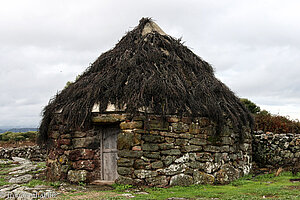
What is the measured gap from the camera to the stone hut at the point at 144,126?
8.13 m

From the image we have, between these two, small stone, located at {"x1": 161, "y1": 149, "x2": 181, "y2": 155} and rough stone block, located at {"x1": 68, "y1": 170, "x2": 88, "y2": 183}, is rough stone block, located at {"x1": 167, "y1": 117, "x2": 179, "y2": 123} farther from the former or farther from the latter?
rough stone block, located at {"x1": 68, "y1": 170, "x2": 88, "y2": 183}

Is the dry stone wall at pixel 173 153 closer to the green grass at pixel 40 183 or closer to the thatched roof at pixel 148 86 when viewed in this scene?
the thatched roof at pixel 148 86

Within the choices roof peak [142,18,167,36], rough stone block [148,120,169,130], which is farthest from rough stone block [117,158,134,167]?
roof peak [142,18,167,36]

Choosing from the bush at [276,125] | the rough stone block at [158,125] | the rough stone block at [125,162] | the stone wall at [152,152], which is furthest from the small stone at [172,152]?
the bush at [276,125]

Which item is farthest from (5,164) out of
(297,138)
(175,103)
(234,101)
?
(297,138)

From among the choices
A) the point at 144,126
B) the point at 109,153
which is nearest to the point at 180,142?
the point at 144,126

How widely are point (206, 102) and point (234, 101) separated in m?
2.34

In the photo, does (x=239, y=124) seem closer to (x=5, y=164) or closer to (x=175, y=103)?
(x=175, y=103)

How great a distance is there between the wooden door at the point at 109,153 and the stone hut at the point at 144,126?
0.10 feet

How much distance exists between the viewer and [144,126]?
8.12 meters

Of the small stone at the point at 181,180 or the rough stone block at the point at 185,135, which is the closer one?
the small stone at the point at 181,180

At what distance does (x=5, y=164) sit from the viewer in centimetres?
1398

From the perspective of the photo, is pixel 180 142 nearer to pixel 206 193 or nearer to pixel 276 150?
pixel 206 193

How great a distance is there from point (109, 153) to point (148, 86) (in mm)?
2447
